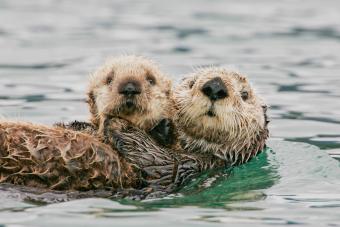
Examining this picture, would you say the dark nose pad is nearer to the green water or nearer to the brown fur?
the green water

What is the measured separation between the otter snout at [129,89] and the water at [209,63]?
2.81ft

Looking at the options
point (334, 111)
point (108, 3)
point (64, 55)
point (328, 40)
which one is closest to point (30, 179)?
point (334, 111)

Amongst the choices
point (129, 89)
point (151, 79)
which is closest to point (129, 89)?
point (129, 89)

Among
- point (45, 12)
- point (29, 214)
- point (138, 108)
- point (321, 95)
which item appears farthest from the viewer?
point (45, 12)

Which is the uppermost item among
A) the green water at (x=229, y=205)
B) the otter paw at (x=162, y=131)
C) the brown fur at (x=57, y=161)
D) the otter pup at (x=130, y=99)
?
the otter pup at (x=130, y=99)

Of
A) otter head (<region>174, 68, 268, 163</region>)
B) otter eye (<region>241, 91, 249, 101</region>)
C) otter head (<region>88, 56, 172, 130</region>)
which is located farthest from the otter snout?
otter eye (<region>241, 91, 249, 101</region>)

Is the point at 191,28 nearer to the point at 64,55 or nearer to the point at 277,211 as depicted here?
the point at 64,55

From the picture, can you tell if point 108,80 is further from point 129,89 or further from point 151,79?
point 129,89

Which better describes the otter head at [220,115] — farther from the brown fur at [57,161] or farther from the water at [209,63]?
the brown fur at [57,161]

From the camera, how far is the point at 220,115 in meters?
7.16

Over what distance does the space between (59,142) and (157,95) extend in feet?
3.37

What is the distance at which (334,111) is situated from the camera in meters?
10.4

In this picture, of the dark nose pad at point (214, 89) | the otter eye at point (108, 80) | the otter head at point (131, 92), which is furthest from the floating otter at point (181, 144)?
the otter eye at point (108, 80)

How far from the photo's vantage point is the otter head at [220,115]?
23.4 ft
